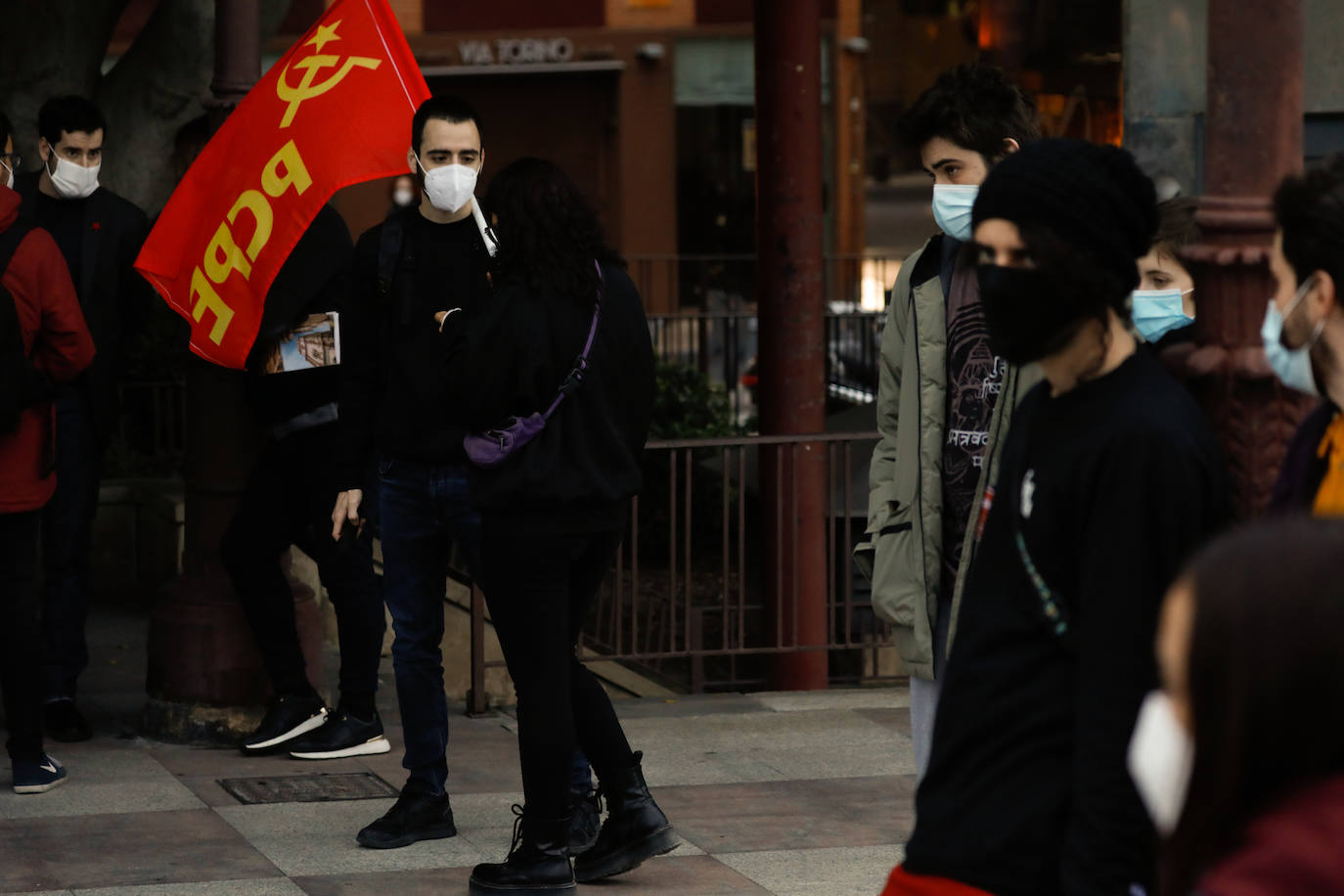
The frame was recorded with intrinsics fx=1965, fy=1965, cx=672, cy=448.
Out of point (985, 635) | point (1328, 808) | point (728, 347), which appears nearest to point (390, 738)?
point (985, 635)

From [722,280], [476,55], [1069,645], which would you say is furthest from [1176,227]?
[476,55]

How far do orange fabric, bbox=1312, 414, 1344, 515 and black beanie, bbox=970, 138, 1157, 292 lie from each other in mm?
351

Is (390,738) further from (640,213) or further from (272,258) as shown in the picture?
(640,213)

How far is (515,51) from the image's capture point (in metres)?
25.1

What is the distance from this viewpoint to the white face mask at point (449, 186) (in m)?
5.05

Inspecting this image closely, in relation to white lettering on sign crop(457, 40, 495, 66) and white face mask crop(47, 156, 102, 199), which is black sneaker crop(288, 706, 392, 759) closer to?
white face mask crop(47, 156, 102, 199)

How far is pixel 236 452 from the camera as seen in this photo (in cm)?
662

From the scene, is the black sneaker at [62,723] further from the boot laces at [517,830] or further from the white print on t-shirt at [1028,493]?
the white print on t-shirt at [1028,493]

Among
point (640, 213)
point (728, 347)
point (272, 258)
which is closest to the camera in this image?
point (272, 258)

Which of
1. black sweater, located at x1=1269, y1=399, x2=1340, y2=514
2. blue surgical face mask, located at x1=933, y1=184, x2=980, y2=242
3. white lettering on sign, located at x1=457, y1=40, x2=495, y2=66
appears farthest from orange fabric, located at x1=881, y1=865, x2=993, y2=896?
white lettering on sign, located at x1=457, y1=40, x2=495, y2=66

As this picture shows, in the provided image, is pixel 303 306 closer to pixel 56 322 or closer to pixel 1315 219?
pixel 56 322

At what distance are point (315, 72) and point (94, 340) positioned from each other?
138 centimetres

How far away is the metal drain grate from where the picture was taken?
588 cm

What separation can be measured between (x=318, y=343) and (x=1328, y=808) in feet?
16.5
